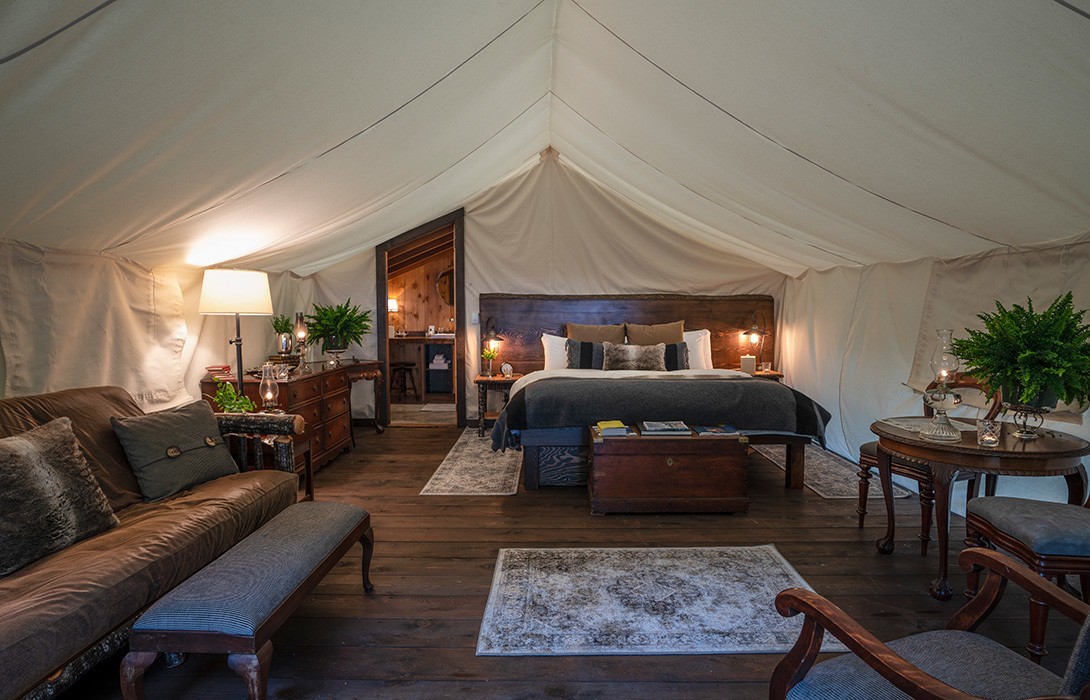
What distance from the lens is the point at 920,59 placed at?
5.13 feet

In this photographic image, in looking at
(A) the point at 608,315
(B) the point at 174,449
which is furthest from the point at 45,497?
(A) the point at 608,315

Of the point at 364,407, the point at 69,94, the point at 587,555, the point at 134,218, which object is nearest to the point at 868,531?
the point at 587,555

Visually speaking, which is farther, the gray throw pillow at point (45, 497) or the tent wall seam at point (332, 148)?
the tent wall seam at point (332, 148)

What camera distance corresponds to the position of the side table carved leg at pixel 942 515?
222 centimetres

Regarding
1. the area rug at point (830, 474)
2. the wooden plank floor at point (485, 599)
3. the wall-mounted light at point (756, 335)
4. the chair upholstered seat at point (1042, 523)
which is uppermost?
the wall-mounted light at point (756, 335)

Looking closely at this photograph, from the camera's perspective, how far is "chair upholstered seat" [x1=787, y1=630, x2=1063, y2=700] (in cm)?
114

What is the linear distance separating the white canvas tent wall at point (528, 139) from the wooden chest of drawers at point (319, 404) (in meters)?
0.62

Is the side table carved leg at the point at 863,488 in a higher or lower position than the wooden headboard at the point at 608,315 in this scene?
lower

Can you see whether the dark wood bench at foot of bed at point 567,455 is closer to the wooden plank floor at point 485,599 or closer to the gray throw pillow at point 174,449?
the wooden plank floor at point 485,599

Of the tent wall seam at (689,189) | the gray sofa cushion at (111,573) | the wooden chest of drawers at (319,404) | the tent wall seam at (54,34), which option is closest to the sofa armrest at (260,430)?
the gray sofa cushion at (111,573)

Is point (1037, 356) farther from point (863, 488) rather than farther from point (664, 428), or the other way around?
point (664, 428)

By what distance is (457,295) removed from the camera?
576 cm

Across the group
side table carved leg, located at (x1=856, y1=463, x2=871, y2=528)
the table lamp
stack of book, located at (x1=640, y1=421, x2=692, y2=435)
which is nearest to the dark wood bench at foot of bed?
stack of book, located at (x1=640, y1=421, x2=692, y2=435)

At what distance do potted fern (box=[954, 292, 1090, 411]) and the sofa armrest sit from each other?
3.12 meters
